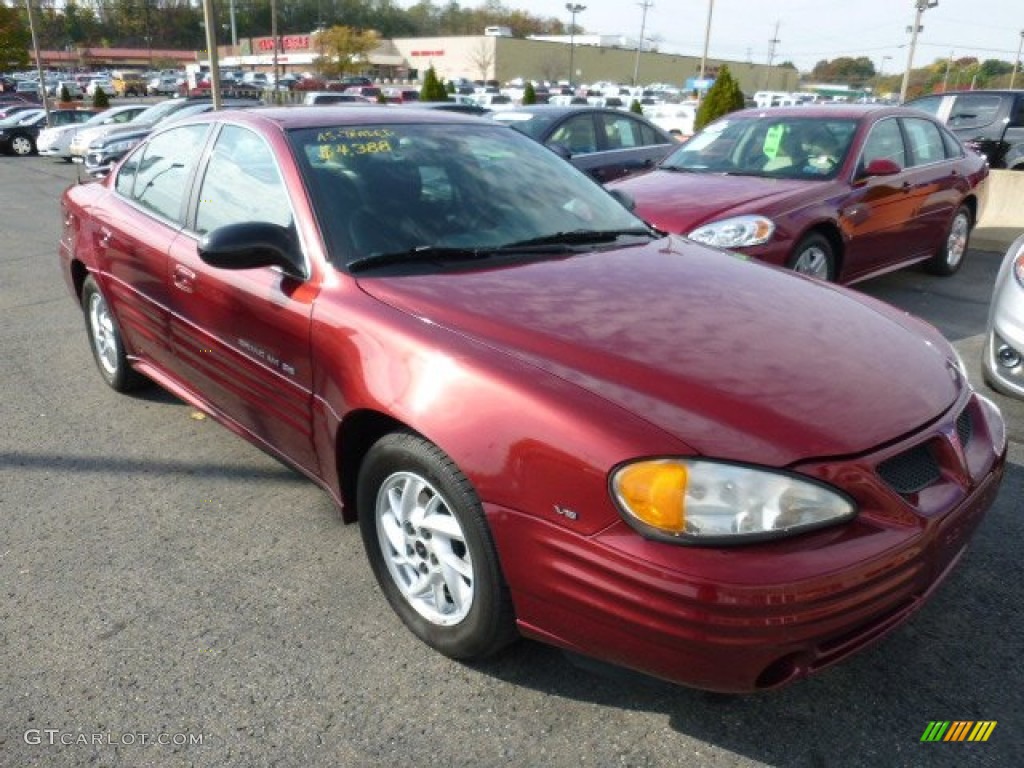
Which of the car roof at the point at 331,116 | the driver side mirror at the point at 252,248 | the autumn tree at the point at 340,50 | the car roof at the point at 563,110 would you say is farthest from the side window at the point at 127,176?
the autumn tree at the point at 340,50

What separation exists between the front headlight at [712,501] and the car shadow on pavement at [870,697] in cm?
43

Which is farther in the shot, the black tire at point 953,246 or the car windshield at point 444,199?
the black tire at point 953,246

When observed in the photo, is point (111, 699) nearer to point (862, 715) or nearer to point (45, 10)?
point (862, 715)

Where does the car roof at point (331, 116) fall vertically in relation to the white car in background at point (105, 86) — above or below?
above

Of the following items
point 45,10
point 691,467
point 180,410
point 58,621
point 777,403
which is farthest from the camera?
point 45,10

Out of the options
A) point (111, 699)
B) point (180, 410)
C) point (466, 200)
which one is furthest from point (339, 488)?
point (180, 410)

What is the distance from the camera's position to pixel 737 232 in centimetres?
530

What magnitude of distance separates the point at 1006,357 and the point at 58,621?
13.6 ft

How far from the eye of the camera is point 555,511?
1.95 meters

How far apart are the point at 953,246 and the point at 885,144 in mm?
1521

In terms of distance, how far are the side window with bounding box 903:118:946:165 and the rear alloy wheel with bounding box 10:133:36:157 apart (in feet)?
78.3

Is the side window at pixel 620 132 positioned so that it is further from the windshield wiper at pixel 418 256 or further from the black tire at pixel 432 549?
the black tire at pixel 432 549

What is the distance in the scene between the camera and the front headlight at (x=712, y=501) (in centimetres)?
184

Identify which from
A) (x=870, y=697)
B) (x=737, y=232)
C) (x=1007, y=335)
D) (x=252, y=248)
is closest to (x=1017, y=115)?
(x=737, y=232)
